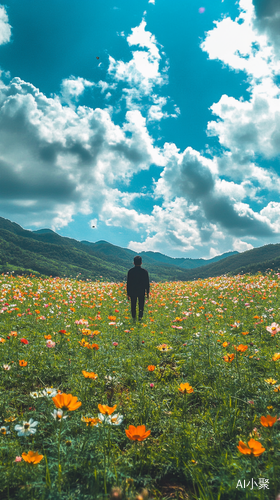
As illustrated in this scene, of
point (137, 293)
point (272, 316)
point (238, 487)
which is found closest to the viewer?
point (238, 487)

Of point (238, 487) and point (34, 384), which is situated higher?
point (238, 487)

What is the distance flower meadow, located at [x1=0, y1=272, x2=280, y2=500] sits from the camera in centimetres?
168

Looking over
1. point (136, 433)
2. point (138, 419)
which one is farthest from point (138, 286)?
point (136, 433)

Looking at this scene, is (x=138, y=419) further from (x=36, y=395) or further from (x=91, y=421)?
(x=36, y=395)

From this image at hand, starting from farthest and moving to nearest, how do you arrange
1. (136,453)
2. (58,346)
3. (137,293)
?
(137,293) → (58,346) → (136,453)

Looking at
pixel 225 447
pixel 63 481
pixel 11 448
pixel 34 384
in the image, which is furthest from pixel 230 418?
pixel 34 384

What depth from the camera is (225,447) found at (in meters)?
2.24

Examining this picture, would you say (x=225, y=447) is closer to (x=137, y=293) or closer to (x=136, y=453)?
(x=136, y=453)

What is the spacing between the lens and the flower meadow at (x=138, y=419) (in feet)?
5.52

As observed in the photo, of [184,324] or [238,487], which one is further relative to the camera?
[184,324]

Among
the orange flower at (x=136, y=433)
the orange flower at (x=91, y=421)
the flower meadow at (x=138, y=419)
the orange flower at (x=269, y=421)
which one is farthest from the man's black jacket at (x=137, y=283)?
the orange flower at (x=269, y=421)

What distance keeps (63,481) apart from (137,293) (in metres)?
6.29

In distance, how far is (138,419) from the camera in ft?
8.93

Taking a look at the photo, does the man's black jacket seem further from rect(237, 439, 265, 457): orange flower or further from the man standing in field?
rect(237, 439, 265, 457): orange flower
